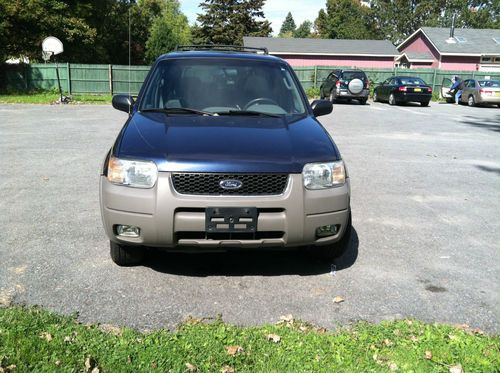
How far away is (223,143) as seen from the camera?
382 cm

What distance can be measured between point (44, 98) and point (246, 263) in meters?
22.9

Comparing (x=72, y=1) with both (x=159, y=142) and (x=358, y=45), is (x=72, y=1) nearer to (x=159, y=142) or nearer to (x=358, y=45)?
Result: (x=358, y=45)

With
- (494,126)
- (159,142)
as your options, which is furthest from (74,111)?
(159,142)

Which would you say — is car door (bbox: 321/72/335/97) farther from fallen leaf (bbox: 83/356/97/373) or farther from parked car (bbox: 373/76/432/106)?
fallen leaf (bbox: 83/356/97/373)

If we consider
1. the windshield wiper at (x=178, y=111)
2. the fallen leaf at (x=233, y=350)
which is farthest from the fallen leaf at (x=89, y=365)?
the windshield wiper at (x=178, y=111)

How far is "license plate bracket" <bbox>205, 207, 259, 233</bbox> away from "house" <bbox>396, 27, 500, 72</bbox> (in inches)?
1698

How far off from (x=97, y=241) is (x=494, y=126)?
14.9 meters

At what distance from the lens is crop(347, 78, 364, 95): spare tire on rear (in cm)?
2466

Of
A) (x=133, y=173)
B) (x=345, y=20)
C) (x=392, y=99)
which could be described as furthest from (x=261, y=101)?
(x=345, y=20)

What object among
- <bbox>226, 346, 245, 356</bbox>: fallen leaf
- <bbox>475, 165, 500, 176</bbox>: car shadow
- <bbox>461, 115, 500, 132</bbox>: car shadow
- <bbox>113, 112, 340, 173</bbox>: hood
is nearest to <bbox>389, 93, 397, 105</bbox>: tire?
<bbox>461, 115, 500, 132</bbox>: car shadow

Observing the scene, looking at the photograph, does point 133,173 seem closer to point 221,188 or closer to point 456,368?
point 221,188

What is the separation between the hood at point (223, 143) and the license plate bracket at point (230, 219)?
28cm

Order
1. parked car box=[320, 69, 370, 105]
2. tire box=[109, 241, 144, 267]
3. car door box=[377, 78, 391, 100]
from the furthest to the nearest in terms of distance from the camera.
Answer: car door box=[377, 78, 391, 100] → parked car box=[320, 69, 370, 105] → tire box=[109, 241, 144, 267]

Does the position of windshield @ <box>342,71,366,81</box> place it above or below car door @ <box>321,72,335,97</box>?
above
